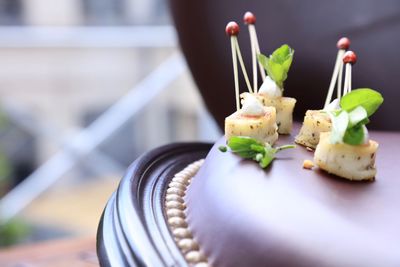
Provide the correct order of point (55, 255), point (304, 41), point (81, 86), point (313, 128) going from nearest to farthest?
1. point (313, 128)
2. point (304, 41)
3. point (55, 255)
4. point (81, 86)

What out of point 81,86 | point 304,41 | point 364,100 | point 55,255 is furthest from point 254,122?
point 81,86

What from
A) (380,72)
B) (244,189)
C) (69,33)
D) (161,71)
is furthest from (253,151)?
(69,33)

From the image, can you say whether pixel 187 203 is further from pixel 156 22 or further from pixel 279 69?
pixel 156 22

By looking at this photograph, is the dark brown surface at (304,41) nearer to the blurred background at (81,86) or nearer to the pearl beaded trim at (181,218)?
the pearl beaded trim at (181,218)

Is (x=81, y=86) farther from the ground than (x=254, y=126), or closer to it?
closer to it

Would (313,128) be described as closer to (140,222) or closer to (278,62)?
(278,62)

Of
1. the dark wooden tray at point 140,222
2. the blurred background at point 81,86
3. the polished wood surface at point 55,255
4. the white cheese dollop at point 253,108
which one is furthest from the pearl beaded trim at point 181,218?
the blurred background at point 81,86

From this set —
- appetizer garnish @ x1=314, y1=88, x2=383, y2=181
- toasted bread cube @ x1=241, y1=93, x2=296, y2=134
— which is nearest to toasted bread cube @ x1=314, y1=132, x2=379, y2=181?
appetizer garnish @ x1=314, y1=88, x2=383, y2=181
